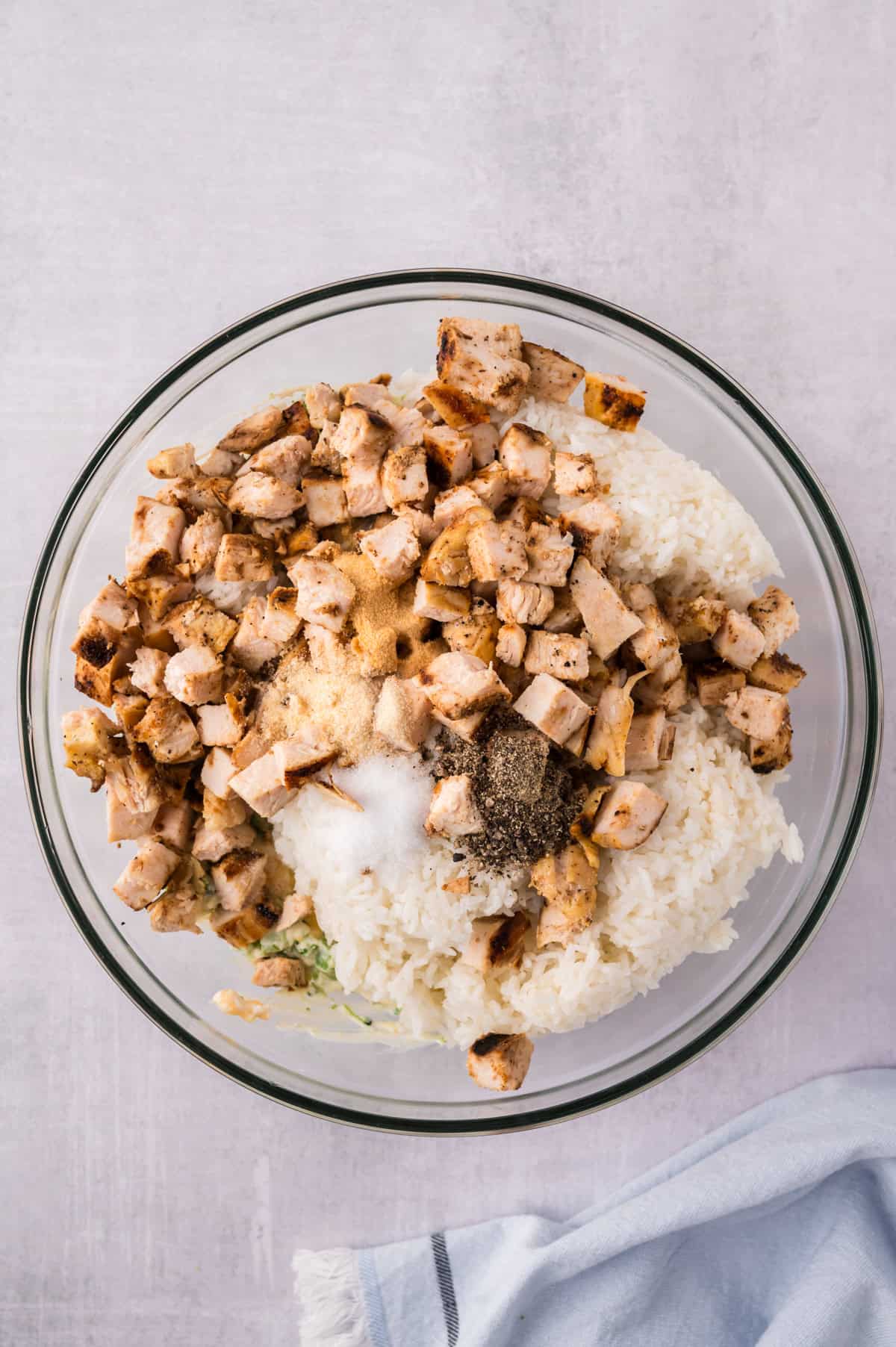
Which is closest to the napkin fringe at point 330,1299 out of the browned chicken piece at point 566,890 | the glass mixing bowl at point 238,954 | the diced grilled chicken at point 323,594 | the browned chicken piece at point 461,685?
the glass mixing bowl at point 238,954

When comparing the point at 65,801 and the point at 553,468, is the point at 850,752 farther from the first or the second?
the point at 65,801

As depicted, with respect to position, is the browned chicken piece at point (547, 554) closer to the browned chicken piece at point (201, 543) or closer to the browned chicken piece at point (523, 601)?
the browned chicken piece at point (523, 601)

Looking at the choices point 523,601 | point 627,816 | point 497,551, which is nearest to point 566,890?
point 627,816

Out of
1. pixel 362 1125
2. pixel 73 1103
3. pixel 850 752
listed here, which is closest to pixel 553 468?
pixel 850 752

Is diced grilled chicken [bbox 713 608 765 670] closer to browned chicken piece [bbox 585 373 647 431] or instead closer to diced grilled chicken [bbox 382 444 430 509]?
browned chicken piece [bbox 585 373 647 431]

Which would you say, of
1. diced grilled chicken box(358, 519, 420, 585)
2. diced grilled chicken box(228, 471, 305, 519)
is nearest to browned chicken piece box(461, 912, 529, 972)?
diced grilled chicken box(358, 519, 420, 585)

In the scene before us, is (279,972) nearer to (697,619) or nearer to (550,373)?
(697,619)
